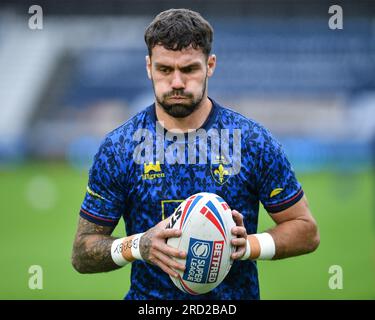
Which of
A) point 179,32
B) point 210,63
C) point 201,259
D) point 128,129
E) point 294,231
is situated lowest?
point 201,259

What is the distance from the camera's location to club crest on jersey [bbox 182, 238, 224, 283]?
377 cm

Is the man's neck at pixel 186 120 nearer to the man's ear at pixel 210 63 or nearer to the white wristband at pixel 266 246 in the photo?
the man's ear at pixel 210 63

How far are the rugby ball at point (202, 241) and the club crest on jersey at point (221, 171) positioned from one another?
0.25 meters

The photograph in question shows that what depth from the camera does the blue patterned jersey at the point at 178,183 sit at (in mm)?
4066

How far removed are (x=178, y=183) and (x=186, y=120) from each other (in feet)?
1.20

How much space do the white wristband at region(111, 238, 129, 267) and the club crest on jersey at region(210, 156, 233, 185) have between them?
66 centimetres

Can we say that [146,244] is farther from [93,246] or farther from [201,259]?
[93,246]

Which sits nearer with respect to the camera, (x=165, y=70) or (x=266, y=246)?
(x=165, y=70)

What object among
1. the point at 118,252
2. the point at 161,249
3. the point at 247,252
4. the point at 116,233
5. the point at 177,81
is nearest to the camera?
the point at 161,249

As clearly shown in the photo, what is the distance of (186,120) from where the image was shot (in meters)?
4.12

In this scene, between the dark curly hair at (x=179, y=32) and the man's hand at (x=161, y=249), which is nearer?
the man's hand at (x=161, y=249)

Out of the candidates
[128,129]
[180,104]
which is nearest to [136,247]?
[128,129]

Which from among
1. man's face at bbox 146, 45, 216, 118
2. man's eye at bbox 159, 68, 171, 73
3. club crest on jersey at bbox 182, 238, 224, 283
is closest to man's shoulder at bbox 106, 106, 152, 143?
man's face at bbox 146, 45, 216, 118

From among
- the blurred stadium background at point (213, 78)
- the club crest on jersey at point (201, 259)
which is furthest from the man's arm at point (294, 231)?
Result: the blurred stadium background at point (213, 78)
